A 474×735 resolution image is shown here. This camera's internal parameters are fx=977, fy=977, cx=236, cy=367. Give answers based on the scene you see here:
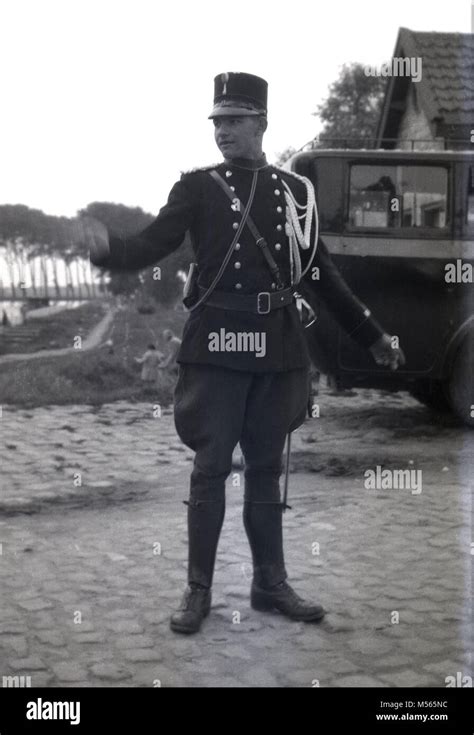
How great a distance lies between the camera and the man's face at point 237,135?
3.71 m

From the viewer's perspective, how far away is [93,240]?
3.46 meters

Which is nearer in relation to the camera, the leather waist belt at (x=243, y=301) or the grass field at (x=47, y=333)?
the leather waist belt at (x=243, y=301)

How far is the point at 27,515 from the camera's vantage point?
5.66 m

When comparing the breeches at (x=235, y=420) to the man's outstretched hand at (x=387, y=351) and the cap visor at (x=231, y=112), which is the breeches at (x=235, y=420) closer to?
the man's outstretched hand at (x=387, y=351)

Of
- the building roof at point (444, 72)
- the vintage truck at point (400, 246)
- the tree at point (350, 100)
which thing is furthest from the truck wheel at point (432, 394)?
the tree at point (350, 100)
